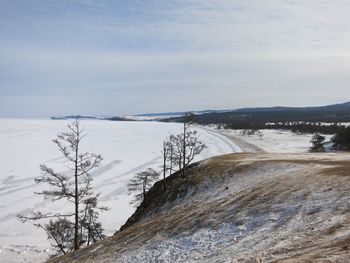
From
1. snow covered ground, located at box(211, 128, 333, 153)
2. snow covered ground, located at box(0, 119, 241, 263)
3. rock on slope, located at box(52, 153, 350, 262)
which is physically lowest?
snow covered ground, located at box(0, 119, 241, 263)

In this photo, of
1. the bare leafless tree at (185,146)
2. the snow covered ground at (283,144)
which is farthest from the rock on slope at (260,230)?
the snow covered ground at (283,144)

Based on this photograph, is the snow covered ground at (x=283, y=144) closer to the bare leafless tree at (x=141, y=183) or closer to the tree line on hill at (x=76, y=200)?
the tree line on hill at (x=76, y=200)

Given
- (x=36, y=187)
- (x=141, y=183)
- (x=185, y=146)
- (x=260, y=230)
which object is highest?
(x=185, y=146)

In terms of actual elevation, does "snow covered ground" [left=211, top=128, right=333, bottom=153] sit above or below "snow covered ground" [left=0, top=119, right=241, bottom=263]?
above

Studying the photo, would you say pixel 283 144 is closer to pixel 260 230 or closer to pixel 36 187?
pixel 36 187

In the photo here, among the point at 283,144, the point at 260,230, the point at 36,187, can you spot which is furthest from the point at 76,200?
the point at 283,144

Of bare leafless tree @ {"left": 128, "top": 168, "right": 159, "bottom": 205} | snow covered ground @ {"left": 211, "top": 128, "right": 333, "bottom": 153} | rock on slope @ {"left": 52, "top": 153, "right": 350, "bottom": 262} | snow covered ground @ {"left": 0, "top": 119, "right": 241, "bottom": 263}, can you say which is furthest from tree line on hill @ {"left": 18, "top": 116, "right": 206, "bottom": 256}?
snow covered ground @ {"left": 211, "top": 128, "right": 333, "bottom": 153}

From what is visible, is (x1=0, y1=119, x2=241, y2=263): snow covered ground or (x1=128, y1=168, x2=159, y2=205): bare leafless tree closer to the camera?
(x1=0, y1=119, x2=241, y2=263): snow covered ground

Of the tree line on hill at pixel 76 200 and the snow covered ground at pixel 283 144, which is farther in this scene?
the snow covered ground at pixel 283 144

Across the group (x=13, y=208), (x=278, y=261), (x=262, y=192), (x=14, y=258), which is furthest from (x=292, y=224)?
(x=13, y=208)

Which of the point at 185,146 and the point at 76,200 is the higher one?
the point at 185,146

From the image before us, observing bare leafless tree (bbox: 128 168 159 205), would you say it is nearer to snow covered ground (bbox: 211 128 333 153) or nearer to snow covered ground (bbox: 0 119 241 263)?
snow covered ground (bbox: 0 119 241 263)

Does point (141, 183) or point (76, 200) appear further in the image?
point (141, 183)

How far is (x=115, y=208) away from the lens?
53.8 meters
